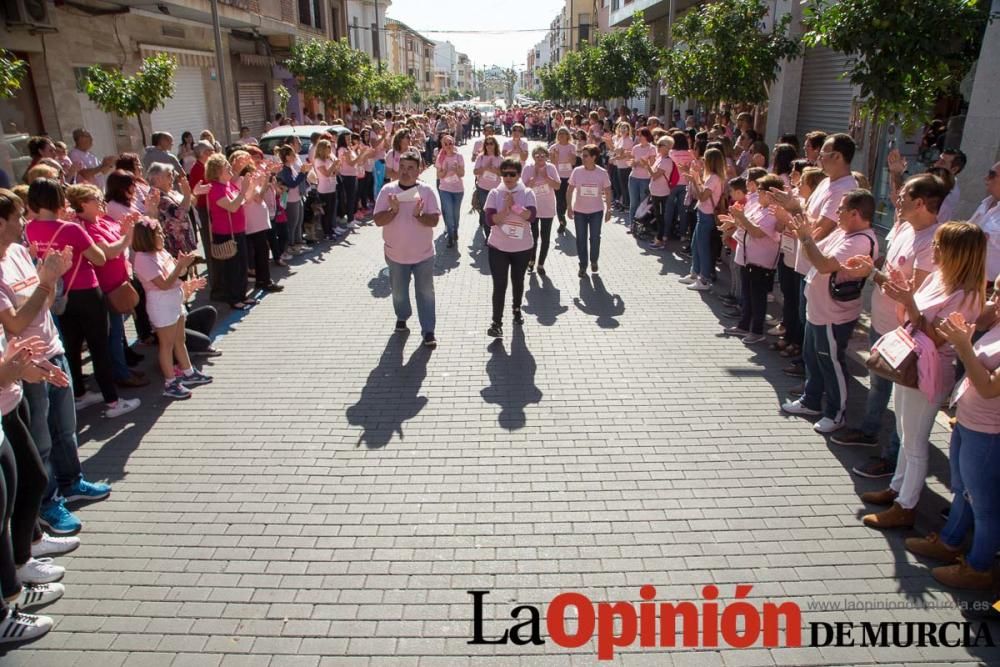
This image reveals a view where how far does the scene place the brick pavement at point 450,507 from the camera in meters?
3.40

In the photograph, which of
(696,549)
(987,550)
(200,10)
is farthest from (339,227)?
(987,550)

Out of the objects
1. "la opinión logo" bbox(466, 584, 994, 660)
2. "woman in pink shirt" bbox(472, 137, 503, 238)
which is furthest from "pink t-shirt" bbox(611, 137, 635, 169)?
"la opinión logo" bbox(466, 584, 994, 660)

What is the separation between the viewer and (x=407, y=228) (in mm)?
7047

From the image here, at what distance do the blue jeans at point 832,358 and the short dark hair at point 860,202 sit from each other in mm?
845

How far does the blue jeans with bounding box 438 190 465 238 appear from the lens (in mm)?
11516

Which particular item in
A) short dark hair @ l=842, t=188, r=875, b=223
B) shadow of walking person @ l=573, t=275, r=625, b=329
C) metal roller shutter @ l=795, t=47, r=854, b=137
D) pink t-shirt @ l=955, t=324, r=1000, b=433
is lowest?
shadow of walking person @ l=573, t=275, r=625, b=329

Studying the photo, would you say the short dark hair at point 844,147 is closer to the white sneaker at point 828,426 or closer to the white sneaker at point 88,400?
the white sneaker at point 828,426

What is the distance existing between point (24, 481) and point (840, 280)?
527 centimetres

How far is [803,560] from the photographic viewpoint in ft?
12.7

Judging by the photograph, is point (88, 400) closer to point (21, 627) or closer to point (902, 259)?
point (21, 627)

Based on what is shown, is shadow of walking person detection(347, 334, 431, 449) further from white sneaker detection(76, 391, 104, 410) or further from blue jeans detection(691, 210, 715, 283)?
blue jeans detection(691, 210, 715, 283)

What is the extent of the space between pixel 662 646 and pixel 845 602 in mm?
1049

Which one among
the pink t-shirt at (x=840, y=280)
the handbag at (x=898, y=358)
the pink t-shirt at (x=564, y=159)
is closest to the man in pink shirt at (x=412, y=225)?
the pink t-shirt at (x=840, y=280)

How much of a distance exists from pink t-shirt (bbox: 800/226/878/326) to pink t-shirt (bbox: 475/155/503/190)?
686cm
